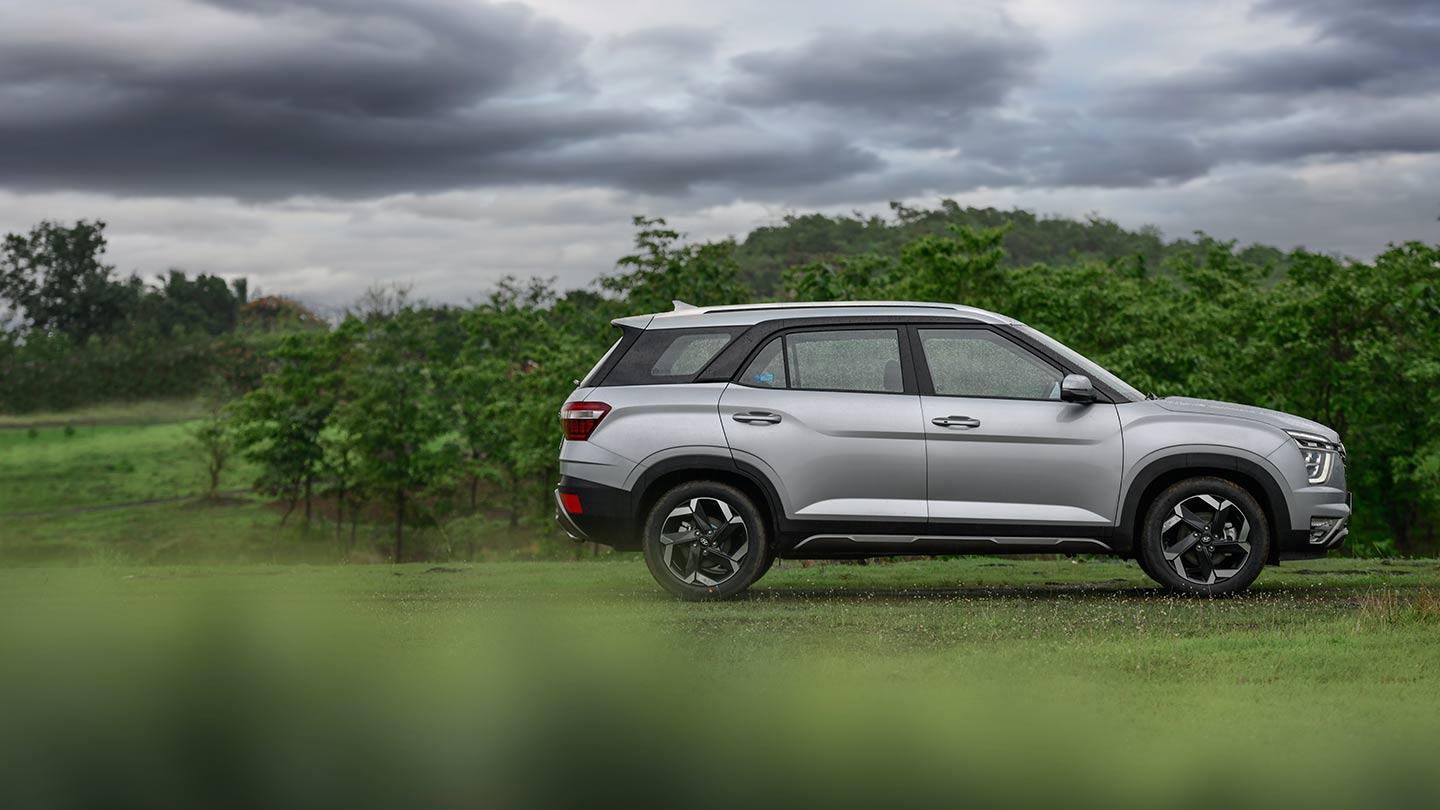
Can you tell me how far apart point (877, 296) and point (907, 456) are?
28.7m

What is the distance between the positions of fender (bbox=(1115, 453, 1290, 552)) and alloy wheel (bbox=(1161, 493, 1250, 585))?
0.70 ft

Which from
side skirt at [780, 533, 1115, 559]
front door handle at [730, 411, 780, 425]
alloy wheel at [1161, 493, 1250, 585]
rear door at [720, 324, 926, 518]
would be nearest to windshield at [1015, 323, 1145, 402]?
alloy wheel at [1161, 493, 1250, 585]

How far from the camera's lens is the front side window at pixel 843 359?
10.8 meters

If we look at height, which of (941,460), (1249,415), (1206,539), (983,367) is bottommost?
(1206,539)

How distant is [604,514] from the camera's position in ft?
35.6

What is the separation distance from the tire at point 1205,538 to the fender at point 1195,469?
0.10 m

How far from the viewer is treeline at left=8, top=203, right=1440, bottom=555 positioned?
31.5 m

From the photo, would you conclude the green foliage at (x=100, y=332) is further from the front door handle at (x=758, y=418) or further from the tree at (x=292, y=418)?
the front door handle at (x=758, y=418)

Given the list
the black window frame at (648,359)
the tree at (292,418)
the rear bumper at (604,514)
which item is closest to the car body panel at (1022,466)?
the black window frame at (648,359)

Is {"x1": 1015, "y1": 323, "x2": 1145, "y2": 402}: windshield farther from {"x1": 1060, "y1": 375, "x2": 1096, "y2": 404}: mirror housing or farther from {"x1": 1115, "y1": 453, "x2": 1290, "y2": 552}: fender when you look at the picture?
{"x1": 1115, "y1": 453, "x2": 1290, "y2": 552}: fender

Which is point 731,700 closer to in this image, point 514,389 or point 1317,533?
point 1317,533

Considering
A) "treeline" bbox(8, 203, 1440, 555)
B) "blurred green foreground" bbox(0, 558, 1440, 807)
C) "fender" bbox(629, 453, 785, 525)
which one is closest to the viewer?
"blurred green foreground" bbox(0, 558, 1440, 807)

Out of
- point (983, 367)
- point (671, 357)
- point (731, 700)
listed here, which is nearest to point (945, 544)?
point (983, 367)

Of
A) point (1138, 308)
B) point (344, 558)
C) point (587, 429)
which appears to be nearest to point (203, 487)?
point (344, 558)
